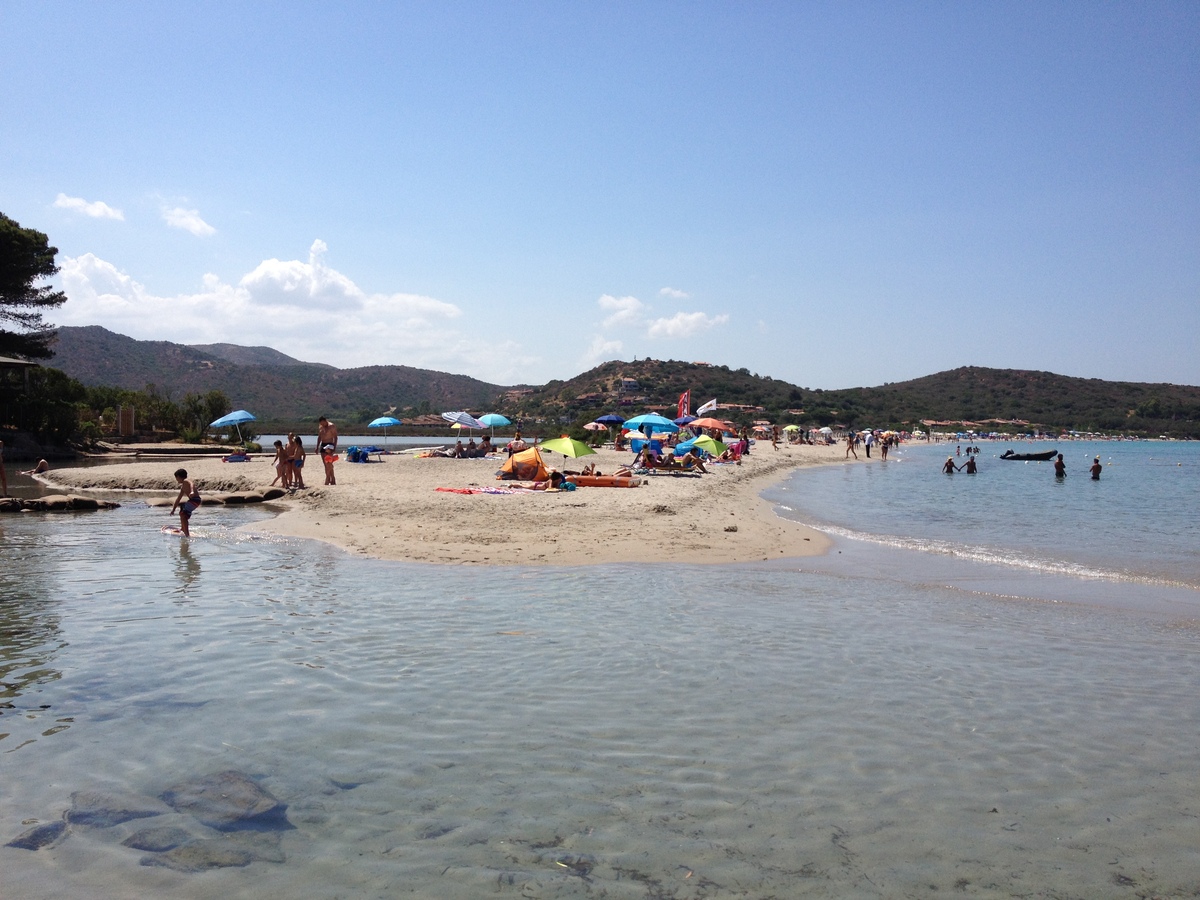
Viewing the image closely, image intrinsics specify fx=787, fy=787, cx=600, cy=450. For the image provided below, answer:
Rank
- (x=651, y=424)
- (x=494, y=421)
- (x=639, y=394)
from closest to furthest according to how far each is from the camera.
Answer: (x=651, y=424) → (x=494, y=421) → (x=639, y=394)

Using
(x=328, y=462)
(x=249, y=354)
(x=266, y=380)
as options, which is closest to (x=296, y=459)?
(x=328, y=462)

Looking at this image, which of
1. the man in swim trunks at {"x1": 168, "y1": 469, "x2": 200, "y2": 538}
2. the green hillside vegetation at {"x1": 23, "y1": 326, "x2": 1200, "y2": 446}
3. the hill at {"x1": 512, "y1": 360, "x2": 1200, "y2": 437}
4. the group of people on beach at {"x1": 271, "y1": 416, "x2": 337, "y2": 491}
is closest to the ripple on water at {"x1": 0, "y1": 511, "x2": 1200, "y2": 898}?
the man in swim trunks at {"x1": 168, "y1": 469, "x2": 200, "y2": 538}

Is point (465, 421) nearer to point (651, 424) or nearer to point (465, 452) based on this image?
point (465, 452)

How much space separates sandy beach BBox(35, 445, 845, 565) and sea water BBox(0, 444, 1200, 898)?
5.96 ft

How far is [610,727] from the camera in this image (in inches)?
204

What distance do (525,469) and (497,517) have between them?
6.86m

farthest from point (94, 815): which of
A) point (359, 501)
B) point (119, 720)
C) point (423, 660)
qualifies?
point (359, 501)

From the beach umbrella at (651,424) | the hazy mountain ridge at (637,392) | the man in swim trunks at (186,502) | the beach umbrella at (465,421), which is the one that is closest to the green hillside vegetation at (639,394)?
the hazy mountain ridge at (637,392)

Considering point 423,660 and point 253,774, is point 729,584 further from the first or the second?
point 253,774

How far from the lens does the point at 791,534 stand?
15.3 m

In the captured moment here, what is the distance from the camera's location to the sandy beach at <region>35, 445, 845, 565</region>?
40.5ft

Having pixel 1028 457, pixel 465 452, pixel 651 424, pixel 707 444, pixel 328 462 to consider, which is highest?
pixel 651 424

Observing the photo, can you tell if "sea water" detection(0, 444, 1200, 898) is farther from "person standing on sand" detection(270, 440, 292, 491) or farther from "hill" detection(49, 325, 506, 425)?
"hill" detection(49, 325, 506, 425)

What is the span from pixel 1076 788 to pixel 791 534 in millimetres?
10887
